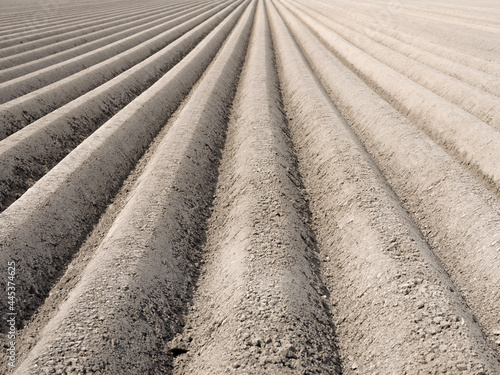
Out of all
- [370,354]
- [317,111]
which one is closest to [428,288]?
[370,354]

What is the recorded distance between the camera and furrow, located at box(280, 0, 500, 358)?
4.17 m

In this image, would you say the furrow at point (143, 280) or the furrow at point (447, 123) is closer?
the furrow at point (143, 280)

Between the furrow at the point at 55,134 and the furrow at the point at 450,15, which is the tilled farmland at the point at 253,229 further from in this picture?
the furrow at the point at 450,15

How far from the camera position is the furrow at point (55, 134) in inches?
248

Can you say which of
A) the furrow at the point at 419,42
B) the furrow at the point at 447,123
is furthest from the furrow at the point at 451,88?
the furrow at the point at 419,42

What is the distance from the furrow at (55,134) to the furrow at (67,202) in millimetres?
706

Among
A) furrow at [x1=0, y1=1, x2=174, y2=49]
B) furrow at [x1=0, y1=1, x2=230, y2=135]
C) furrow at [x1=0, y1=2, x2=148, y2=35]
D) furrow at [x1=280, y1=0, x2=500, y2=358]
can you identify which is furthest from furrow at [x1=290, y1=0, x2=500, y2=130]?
furrow at [x1=0, y1=2, x2=148, y2=35]

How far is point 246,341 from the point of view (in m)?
3.28

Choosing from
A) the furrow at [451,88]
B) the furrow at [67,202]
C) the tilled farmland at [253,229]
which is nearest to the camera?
the tilled farmland at [253,229]

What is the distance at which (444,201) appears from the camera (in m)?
5.38

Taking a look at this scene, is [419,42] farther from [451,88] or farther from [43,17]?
[43,17]

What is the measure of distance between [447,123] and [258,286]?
20.0 feet

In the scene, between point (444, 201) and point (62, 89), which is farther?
point (62, 89)

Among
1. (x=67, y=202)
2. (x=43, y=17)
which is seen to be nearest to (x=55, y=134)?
(x=67, y=202)
